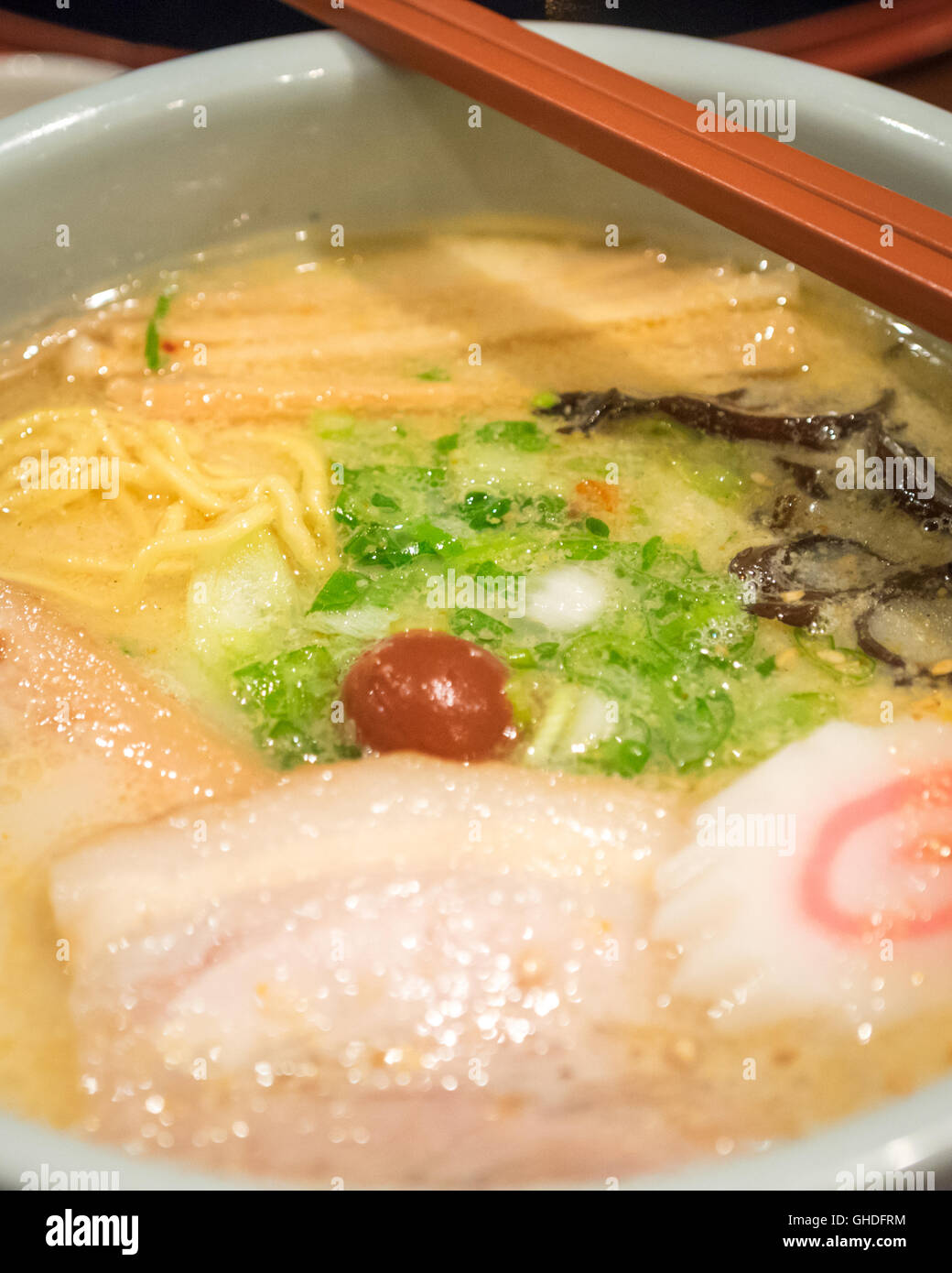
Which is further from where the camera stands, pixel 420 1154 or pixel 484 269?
pixel 484 269

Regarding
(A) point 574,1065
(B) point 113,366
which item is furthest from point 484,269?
(A) point 574,1065

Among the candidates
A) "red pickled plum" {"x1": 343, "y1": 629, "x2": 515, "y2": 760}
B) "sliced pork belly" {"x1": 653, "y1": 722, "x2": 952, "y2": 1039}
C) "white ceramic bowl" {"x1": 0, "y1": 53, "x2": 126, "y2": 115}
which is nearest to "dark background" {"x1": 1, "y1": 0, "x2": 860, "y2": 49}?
"white ceramic bowl" {"x1": 0, "y1": 53, "x2": 126, "y2": 115}

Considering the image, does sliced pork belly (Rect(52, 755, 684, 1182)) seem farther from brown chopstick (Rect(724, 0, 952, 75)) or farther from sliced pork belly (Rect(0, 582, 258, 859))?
brown chopstick (Rect(724, 0, 952, 75))

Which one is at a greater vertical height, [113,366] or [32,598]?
[113,366]

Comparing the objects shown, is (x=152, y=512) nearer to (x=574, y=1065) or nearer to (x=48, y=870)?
(x=48, y=870)

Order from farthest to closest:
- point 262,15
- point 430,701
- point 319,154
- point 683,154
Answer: point 262,15
point 319,154
point 683,154
point 430,701

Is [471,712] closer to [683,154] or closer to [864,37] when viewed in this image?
[683,154]

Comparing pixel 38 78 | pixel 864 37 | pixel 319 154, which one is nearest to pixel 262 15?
pixel 38 78
